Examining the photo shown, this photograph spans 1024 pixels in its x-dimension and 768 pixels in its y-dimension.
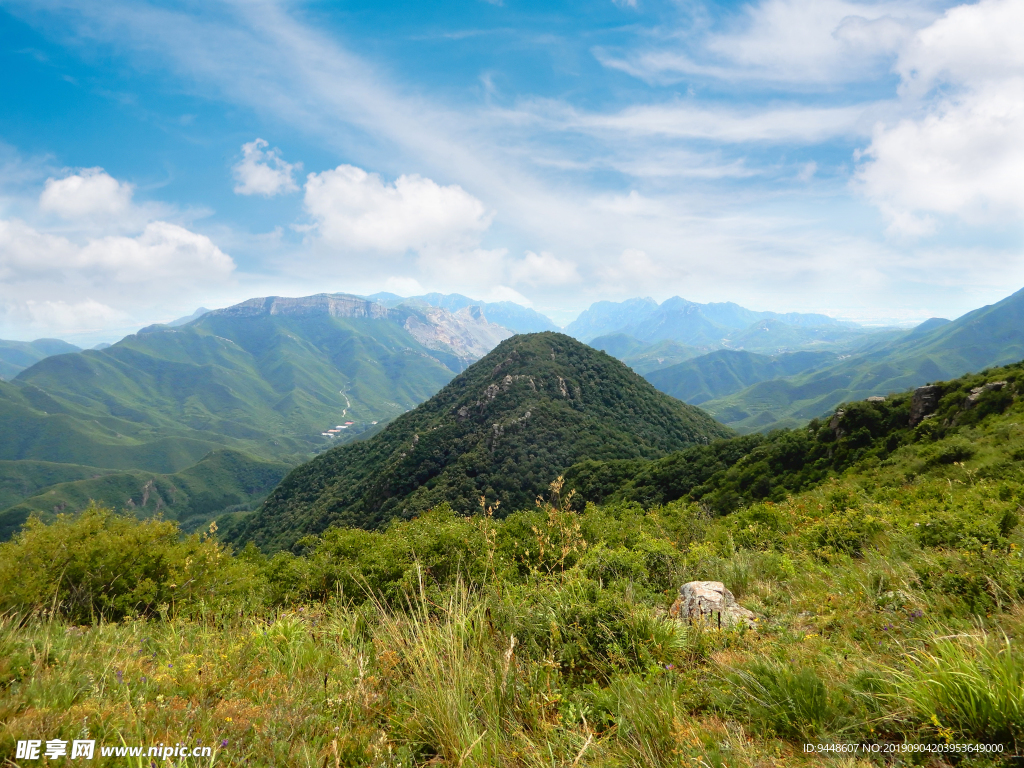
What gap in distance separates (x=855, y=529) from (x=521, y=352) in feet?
427

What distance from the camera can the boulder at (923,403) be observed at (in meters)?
30.3

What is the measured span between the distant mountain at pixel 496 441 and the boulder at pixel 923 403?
5996 centimetres

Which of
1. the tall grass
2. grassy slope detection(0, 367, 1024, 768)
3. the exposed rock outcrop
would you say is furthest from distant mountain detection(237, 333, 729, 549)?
the tall grass

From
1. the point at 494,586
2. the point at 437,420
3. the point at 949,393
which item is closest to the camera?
the point at 494,586

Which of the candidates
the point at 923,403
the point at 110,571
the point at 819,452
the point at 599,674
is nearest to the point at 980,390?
the point at 923,403

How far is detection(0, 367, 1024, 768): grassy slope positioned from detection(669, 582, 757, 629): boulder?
0.80ft

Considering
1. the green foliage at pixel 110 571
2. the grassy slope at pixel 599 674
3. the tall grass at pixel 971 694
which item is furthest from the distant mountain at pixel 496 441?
the tall grass at pixel 971 694

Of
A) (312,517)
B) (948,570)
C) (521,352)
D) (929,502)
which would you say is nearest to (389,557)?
(948,570)

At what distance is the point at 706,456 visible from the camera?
5281 centimetres

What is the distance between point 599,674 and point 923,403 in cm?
4011

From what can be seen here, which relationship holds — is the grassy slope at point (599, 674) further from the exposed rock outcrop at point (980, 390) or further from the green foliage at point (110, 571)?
the exposed rock outcrop at point (980, 390)

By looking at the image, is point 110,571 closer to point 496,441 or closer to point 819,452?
point 819,452

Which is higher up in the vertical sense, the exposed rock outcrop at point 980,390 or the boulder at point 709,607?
the exposed rock outcrop at point 980,390

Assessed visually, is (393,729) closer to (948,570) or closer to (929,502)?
(948,570)
